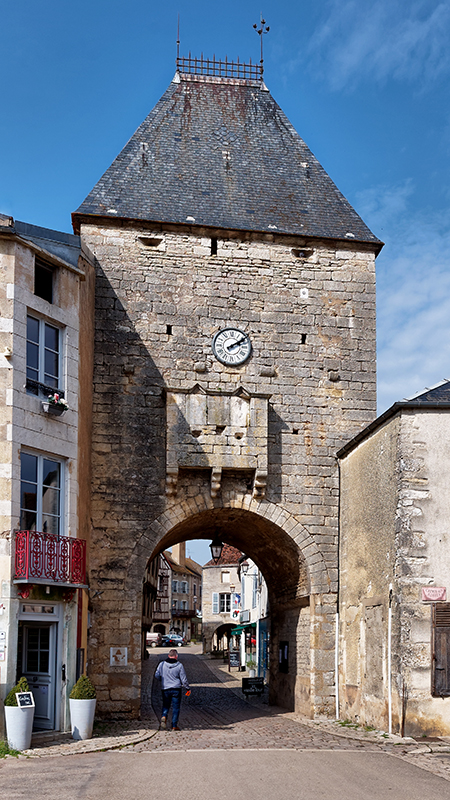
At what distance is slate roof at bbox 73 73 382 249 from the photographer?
43.5 ft

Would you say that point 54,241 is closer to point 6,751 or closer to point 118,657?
point 118,657

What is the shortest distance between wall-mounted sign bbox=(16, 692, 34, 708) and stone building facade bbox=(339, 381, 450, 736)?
3.95 m

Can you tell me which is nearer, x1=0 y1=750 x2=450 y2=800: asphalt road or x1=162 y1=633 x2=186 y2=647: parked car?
x1=0 y1=750 x2=450 y2=800: asphalt road

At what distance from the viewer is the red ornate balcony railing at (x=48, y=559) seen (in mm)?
8805

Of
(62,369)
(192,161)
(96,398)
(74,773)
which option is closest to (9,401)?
(62,369)

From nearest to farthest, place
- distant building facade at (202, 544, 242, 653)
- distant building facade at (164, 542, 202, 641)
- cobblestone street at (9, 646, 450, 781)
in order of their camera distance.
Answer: cobblestone street at (9, 646, 450, 781), distant building facade at (202, 544, 242, 653), distant building facade at (164, 542, 202, 641)

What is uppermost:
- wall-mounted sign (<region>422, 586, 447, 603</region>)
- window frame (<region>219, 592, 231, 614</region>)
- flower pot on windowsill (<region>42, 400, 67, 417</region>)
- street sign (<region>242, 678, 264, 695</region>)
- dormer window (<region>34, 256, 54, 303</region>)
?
dormer window (<region>34, 256, 54, 303</region>)

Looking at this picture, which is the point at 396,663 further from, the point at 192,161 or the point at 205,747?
the point at 192,161

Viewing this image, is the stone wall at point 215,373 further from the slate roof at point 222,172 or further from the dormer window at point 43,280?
the dormer window at point 43,280

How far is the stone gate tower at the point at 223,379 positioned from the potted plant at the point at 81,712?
2167 mm

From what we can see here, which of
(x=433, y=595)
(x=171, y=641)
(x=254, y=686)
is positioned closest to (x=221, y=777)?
(x=433, y=595)

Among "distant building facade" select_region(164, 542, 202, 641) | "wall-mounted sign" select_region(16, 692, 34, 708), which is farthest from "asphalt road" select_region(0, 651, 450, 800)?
"distant building facade" select_region(164, 542, 202, 641)

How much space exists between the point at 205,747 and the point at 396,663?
7.53 feet

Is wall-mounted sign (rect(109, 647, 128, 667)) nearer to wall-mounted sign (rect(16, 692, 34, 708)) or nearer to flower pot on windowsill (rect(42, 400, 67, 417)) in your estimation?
wall-mounted sign (rect(16, 692, 34, 708))
